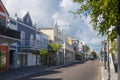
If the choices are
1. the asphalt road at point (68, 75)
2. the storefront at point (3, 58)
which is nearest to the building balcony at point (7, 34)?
the storefront at point (3, 58)

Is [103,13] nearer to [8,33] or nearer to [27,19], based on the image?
[8,33]

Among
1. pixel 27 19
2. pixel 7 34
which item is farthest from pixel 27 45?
pixel 7 34

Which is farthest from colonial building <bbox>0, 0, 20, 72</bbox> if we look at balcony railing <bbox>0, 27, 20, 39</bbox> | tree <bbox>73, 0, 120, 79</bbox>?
tree <bbox>73, 0, 120, 79</bbox>

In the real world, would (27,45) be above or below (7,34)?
below

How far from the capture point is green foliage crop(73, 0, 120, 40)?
6.36m

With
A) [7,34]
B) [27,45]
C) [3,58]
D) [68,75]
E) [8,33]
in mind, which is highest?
[8,33]

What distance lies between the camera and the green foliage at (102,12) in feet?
20.9

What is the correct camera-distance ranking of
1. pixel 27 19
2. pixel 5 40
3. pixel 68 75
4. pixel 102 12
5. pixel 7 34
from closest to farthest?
pixel 102 12 < pixel 68 75 < pixel 7 34 < pixel 5 40 < pixel 27 19

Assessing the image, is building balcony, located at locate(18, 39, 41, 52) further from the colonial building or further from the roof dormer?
the colonial building

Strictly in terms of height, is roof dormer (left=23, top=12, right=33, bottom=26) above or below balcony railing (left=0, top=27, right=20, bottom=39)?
above

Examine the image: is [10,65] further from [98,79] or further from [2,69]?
[98,79]

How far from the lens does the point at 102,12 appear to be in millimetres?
6773

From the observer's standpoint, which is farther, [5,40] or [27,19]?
[27,19]

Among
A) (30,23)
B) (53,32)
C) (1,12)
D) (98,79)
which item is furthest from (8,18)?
(53,32)
